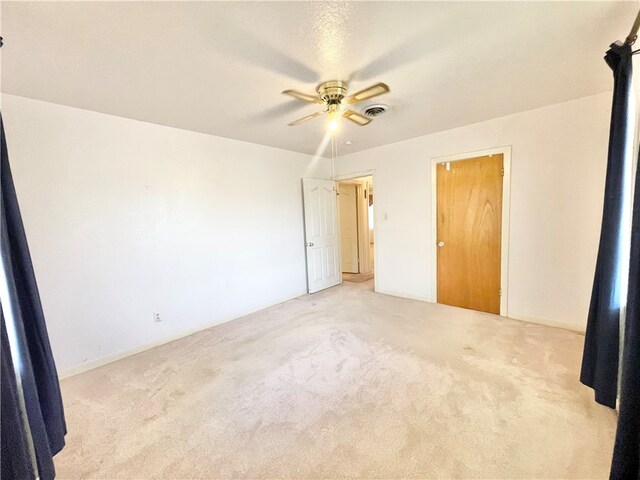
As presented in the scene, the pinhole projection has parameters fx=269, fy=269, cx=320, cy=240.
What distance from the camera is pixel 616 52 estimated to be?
154cm

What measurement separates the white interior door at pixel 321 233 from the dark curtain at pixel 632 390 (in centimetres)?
371

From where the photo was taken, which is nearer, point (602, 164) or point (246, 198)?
point (602, 164)

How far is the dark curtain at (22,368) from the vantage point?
979 millimetres

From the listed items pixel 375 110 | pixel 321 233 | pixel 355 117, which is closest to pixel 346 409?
pixel 355 117

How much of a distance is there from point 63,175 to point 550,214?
4.80 m

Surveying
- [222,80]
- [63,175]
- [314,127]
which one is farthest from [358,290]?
[63,175]

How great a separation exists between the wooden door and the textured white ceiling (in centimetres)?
95

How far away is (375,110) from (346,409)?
254 cm

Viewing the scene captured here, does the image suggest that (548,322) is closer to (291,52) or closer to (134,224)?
(291,52)

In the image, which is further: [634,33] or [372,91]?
[372,91]

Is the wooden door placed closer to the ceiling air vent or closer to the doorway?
the ceiling air vent

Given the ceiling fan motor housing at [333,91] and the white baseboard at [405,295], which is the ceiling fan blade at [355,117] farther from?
the white baseboard at [405,295]

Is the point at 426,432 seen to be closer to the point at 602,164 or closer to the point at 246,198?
the point at 602,164

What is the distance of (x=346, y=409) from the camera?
1863mm
